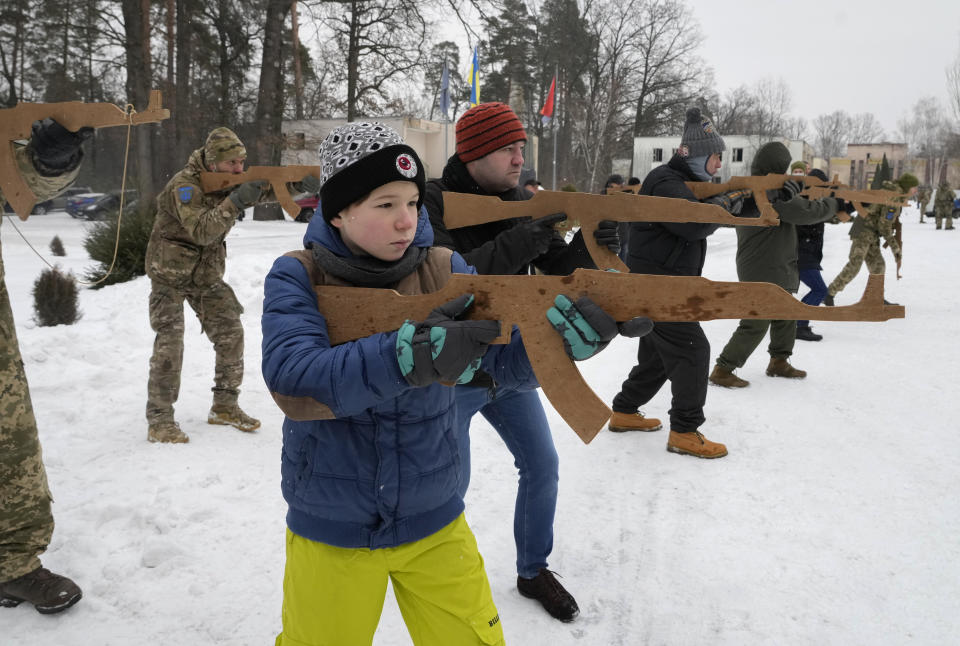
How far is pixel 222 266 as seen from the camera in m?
4.47

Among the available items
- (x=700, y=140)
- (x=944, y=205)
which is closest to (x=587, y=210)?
(x=700, y=140)

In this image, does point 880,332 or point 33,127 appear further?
point 880,332

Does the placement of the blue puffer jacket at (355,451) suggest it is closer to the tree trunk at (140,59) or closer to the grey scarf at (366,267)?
the grey scarf at (366,267)

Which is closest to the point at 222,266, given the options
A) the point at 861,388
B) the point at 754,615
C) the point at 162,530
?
the point at 162,530

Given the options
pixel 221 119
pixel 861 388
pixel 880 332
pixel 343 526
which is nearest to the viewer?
pixel 343 526

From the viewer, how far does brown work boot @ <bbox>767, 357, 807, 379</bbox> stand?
19.5ft

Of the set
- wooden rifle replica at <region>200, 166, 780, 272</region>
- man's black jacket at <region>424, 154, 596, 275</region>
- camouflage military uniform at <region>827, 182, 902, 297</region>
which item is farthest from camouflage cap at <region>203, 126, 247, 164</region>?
camouflage military uniform at <region>827, 182, 902, 297</region>

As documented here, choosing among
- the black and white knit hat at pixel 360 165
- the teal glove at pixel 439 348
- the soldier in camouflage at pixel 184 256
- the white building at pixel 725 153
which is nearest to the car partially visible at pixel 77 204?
the soldier in camouflage at pixel 184 256

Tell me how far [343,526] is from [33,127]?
2053 millimetres

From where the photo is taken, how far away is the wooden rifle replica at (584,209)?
95.0 inches

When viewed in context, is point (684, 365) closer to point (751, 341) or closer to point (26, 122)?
point (751, 341)

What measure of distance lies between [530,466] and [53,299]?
6.16 metres

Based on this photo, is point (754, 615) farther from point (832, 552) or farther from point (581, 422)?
point (581, 422)

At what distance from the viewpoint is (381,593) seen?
160 cm
